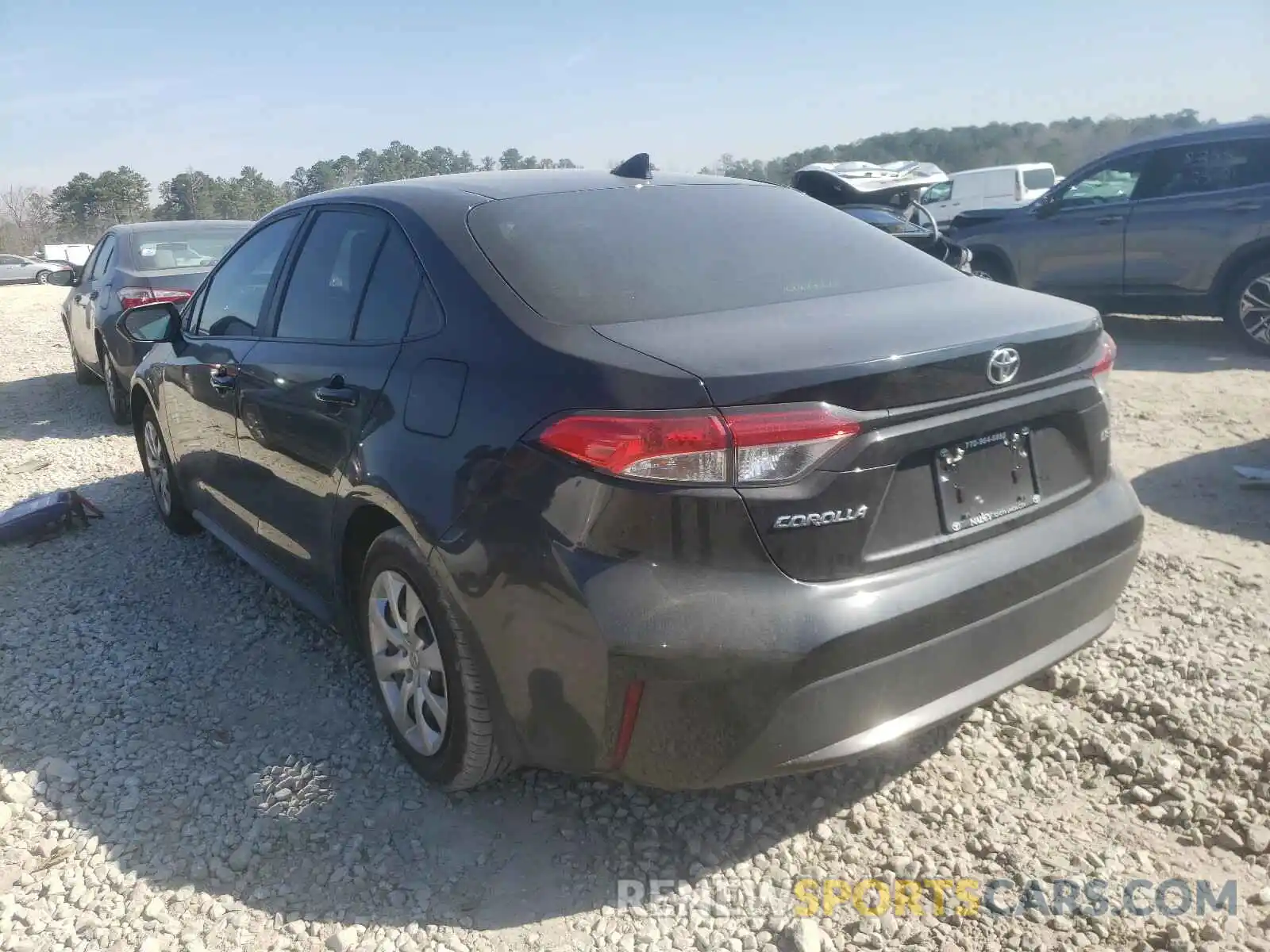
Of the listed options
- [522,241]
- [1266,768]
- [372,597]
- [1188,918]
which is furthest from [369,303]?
[1266,768]

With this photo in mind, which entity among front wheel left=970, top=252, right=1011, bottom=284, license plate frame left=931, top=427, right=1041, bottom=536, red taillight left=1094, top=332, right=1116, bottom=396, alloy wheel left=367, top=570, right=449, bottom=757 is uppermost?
red taillight left=1094, top=332, right=1116, bottom=396

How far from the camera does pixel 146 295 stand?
304 inches

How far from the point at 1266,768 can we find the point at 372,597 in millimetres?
2556

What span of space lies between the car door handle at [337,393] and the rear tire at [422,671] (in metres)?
0.42

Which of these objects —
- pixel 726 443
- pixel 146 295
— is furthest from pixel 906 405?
pixel 146 295

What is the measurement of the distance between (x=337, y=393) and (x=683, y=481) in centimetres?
136

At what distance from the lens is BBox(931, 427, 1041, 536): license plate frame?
90.4 inches

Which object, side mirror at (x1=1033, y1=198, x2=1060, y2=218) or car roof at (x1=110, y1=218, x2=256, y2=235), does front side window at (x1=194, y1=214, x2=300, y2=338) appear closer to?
car roof at (x1=110, y1=218, x2=256, y2=235)

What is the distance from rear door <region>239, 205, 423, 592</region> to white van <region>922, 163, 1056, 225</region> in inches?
812

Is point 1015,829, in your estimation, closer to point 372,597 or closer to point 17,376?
point 372,597

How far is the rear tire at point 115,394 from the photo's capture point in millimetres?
7730

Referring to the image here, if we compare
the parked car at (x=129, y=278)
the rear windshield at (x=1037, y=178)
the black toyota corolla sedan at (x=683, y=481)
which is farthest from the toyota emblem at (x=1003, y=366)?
the rear windshield at (x=1037, y=178)

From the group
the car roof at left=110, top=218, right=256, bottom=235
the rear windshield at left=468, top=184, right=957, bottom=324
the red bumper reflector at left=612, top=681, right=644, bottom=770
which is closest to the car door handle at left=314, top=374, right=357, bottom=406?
the rear windshield at left=468, top=184, right=957, bottom=324

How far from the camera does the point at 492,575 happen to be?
7.68 ft
